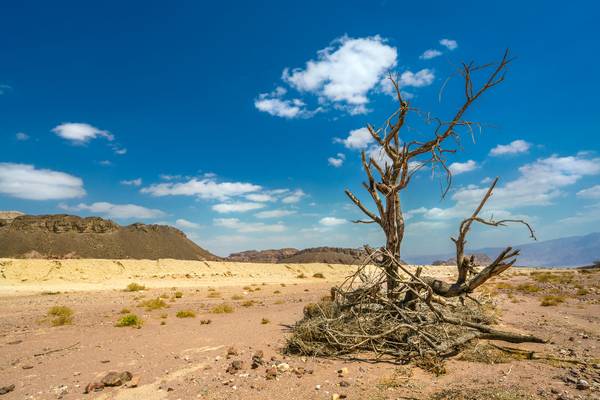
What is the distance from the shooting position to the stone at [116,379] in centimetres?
499

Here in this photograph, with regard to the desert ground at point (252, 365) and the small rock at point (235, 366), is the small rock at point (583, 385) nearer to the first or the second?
the desert ground at point (252, 365)

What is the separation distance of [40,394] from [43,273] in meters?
34.9

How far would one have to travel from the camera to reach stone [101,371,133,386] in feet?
16.4

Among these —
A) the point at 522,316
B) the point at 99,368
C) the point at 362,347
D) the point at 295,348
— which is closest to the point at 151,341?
the point at 99,368

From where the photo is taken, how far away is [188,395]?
15.0ft

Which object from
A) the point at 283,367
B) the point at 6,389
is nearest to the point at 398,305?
the point at 283,367

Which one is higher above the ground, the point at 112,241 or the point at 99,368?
the point at 112,241

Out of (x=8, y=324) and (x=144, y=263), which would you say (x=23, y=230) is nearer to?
(x=144, y=263)

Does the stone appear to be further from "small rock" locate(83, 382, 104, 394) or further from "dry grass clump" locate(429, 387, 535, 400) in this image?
"dry grass clump" locate(429, 387, 535, 400)

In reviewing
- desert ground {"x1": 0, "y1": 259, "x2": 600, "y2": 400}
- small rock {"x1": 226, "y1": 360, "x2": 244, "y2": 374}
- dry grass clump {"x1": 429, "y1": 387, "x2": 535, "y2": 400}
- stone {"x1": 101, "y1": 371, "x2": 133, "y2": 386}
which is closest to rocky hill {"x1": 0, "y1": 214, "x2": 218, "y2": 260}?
desert ground {"x1": 0, "y1": 259, "x2": 600, "y2": 400}

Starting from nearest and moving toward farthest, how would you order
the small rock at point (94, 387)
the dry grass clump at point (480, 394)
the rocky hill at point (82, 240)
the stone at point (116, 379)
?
the dry grass clump at point (480, 394)
the small rock at point (94, 387)
the stone at point (116, 379)
the rocky hill at point (82, 240)

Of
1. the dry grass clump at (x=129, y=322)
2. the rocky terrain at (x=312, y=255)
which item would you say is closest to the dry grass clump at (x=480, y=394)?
the dry grass clump at (x=129, y=322)

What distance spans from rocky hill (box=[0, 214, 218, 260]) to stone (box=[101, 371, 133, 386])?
62.5 meters

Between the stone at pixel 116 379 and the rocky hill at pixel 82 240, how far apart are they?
6246cm
